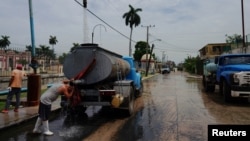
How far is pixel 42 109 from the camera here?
29.2 ft

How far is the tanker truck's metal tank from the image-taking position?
1107 cm

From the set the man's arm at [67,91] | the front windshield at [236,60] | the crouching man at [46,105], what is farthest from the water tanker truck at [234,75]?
the crouching man at [46,105]

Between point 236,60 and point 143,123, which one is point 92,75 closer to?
point 143,123

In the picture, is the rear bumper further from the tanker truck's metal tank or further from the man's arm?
the man's arm

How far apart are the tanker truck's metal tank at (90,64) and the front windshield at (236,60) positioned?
7746 mm

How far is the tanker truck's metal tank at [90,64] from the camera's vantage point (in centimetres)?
1107

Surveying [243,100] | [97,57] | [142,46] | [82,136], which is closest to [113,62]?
[97,57]

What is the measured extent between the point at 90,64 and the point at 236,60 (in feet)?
28.6

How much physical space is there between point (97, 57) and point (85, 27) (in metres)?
12.6

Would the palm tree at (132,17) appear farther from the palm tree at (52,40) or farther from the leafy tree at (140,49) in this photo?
the palm tree at (52,40)

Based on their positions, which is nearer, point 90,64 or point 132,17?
point 90,64

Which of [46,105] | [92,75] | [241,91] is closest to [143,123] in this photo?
[92,75]

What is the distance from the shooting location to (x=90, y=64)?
11062 mm

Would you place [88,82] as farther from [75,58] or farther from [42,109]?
[42,109]
